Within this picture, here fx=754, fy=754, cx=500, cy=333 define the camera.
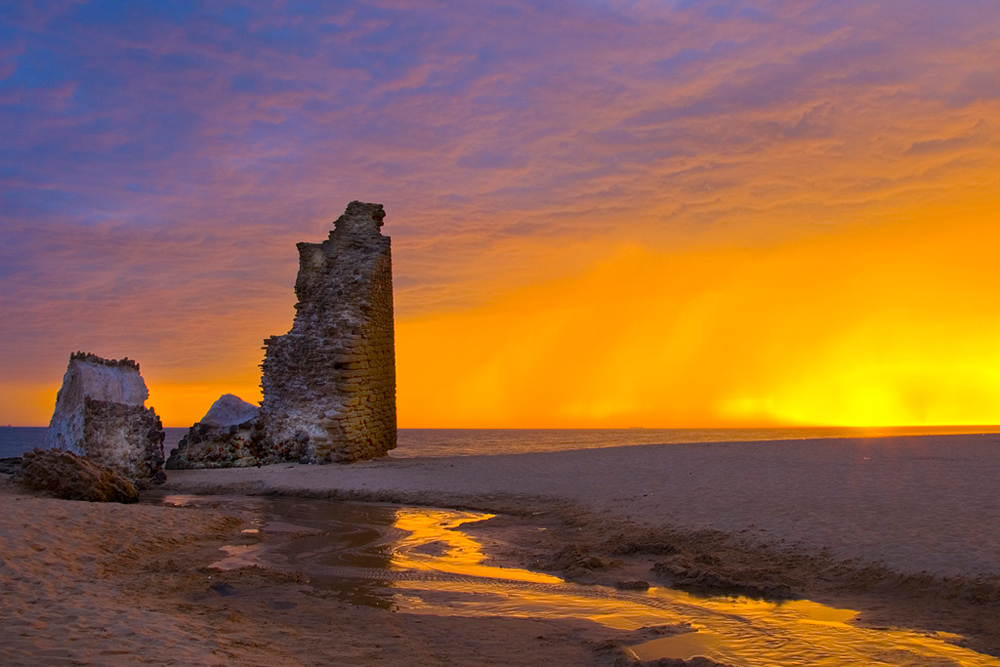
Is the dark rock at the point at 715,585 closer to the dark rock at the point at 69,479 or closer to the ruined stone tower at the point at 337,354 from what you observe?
the dark rock at the point at 69,479

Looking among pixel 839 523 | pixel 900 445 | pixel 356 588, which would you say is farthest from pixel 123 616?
pixel 900 445

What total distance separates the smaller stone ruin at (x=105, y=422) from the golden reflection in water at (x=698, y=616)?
975 centimetres

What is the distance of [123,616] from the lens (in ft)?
16.6

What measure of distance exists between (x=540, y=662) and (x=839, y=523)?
4.85 metres

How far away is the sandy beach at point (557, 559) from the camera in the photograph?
192 inches

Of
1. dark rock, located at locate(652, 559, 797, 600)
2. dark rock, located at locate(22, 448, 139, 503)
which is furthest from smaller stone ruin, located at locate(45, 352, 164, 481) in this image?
dark rock, located at locate(652, 559, 797, 600)

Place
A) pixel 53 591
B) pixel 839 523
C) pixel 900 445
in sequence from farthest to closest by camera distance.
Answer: pixel 900 445
pixel 839 523
pixel 53 591

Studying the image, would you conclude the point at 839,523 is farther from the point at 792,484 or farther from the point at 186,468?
the point at 186,468

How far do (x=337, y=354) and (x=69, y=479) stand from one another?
7552 millimetres

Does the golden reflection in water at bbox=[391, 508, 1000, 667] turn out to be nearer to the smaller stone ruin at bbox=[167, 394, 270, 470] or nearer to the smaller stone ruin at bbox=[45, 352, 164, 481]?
the smaller stone ruin at bbox=[45, 352, 164, 481]

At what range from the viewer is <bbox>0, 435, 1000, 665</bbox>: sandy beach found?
4875 millimetres

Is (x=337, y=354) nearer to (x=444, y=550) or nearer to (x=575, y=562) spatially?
(x=444, y=550)

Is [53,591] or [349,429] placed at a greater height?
[349,429]

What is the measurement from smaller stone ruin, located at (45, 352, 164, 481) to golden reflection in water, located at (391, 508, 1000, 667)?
384 inches
